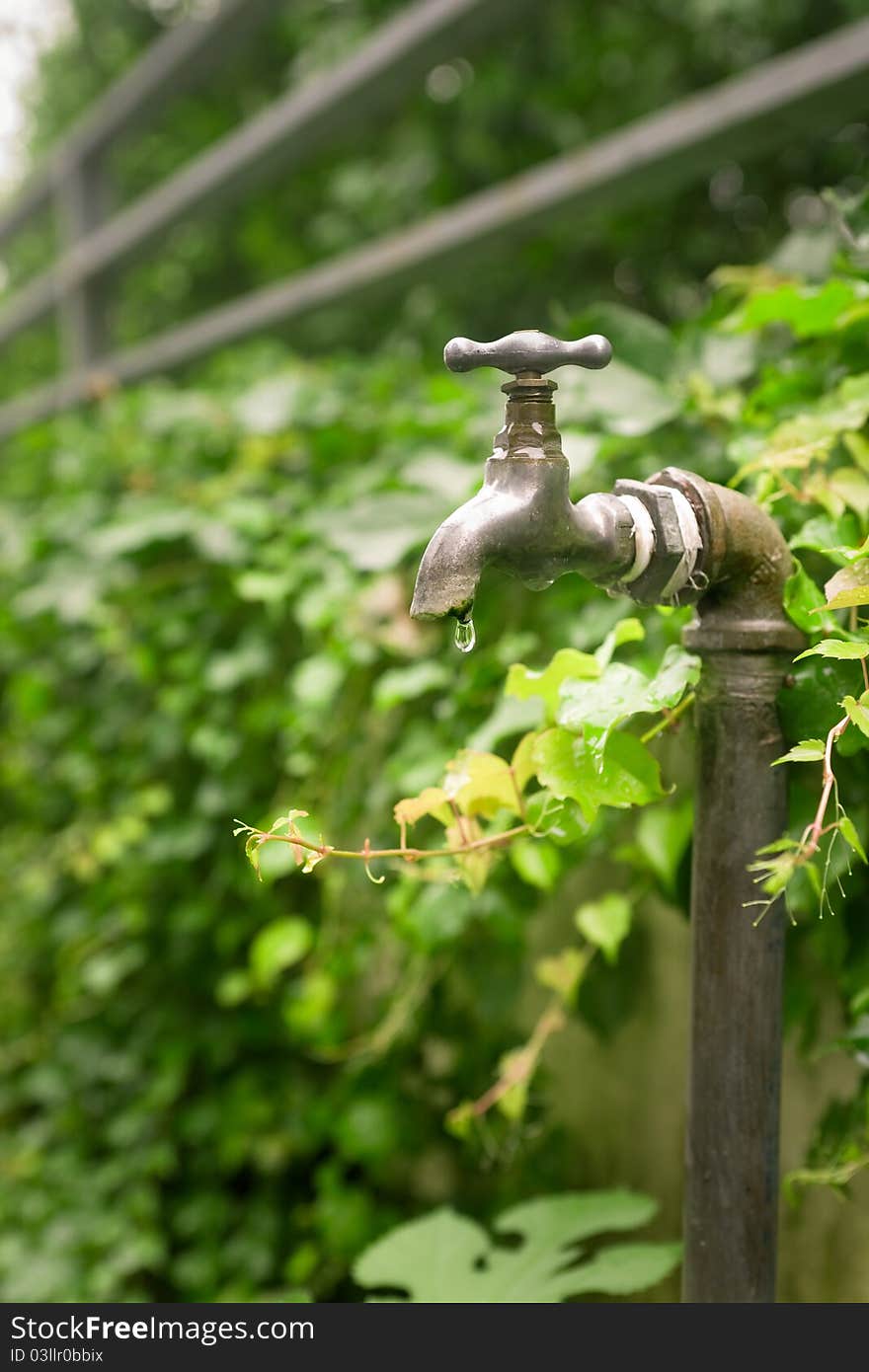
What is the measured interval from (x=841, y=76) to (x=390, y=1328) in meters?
1.18

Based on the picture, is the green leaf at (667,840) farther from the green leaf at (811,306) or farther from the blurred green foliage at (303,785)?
the green leaf at (811,306)

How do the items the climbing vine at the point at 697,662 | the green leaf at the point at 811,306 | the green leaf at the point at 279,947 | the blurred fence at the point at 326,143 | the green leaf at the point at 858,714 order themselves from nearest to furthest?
the green leaf at the point at 858,714 → the climbing vine at the point at 697,662 → the green leaf at the point at 811,306 → the blurred fence at the point at 326,143 → the green leaf at the point at 279,947

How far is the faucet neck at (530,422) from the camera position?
0.60 m

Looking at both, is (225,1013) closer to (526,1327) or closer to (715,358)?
(526,1327)

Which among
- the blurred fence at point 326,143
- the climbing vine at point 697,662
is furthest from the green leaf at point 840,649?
the blurred fence at point 326,143

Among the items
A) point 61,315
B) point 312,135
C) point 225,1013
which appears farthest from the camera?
point 61,315

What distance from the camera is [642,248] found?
5.10 m

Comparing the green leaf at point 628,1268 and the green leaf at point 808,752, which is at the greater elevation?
the green leaf at point 808,752

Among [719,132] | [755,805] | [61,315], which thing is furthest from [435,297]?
[755,805]

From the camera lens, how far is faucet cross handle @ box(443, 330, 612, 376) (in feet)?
1.90

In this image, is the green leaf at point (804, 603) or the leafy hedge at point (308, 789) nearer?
the green leaf at point (804, 603)

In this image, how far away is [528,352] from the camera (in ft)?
1.90

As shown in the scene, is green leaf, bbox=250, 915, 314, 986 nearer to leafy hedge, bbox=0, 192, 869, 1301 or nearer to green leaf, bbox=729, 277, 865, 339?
leafy hedge, bbox=0, 192, 869, 1301

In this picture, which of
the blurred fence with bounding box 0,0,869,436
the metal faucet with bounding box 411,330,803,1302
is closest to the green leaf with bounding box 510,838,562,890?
the metal faucet with bounding box 411,330,803,1302
